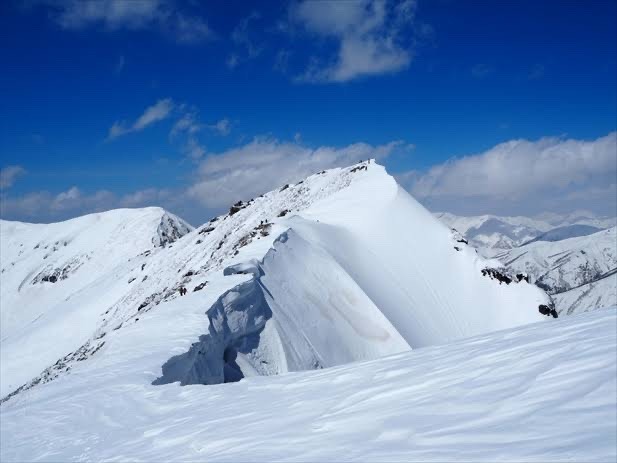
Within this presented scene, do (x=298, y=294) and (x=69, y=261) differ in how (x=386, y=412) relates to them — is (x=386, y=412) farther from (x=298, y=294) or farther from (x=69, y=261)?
(x=69, y=261)

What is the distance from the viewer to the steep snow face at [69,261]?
208ft

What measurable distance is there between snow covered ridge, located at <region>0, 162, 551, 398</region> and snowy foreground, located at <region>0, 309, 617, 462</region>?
310 cm

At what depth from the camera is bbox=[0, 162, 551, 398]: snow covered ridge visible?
62.4ft

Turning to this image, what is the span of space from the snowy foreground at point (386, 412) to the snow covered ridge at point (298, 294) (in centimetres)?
310

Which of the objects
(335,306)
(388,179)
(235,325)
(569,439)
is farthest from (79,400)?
(388,179)

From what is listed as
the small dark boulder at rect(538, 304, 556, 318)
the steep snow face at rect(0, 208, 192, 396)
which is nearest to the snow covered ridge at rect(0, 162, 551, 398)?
the small dark boulder at rect(538, 304, 556, 318)

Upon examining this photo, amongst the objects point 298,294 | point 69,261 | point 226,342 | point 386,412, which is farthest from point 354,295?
point 69,261

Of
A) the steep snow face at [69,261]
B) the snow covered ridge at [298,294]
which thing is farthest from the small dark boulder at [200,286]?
the steep snow face at [69,261]

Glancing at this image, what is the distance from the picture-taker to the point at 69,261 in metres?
104

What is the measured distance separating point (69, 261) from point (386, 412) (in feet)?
372

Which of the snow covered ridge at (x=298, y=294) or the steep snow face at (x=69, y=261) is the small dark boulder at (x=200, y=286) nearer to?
the snow covered ridge at (x=298, y=294)

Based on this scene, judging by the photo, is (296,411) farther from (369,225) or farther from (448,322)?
(369,225)

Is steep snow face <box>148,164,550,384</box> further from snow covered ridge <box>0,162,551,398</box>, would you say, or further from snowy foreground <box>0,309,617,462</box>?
snowy foreground <box>0,309,617,462</box>

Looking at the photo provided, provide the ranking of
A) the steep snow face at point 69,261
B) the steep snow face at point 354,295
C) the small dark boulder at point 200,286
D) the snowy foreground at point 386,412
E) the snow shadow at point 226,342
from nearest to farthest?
the snowy foreground at point 386,412 < the snow shadow at point 226,342 < the steep snow face at point 354,295 < the small dark boulder at point 200,286 < the steep snow face at point 69,261
